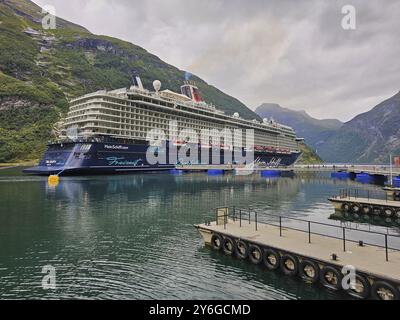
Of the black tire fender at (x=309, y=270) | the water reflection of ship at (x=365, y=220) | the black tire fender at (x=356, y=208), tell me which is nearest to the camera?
the black tire fender at (x=309, y=270)

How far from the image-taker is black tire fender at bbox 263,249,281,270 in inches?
566

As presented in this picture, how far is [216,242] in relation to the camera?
18.1 meters

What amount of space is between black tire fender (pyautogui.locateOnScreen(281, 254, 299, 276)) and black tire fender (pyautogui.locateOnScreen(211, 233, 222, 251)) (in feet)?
14.8

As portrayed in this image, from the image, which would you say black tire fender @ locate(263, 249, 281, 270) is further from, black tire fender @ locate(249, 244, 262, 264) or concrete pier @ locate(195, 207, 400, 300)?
black tire fender @ locate(249, 244, 262, 264)

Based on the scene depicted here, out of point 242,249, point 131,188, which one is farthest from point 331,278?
point 131,188

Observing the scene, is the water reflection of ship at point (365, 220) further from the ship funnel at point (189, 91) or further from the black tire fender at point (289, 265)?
the ship funnel at point (189, 91)

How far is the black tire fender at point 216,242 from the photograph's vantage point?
1770cm

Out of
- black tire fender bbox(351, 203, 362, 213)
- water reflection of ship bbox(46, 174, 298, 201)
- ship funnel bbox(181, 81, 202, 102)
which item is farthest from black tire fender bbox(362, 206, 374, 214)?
ship funnel bbox(181, 81, 202, 102)

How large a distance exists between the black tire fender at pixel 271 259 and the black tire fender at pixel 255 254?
0.34 metres

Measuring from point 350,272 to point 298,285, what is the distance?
229cm

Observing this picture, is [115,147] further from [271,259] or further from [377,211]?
[271,259]

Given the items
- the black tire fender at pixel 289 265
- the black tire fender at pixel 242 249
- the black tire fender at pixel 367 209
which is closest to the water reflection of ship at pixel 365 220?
the black tire fender at pixel 367 209

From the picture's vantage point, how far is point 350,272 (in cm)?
1168
